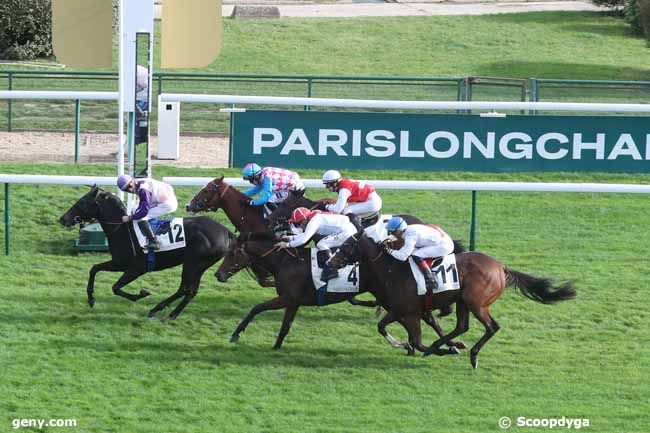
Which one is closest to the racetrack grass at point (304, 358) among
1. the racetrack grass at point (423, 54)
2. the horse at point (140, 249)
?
the horse at point (140, 249)

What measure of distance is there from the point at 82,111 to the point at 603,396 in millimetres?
10413

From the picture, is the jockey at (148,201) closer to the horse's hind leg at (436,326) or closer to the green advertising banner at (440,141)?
the horse's hind leg at (436,326)

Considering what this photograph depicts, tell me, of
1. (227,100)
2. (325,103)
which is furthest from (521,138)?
(227,100)

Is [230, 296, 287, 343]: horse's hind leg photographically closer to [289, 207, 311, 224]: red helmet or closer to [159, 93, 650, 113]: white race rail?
[289, 207, 311, 224]: red helmet

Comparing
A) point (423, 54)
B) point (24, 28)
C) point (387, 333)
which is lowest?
point (387, 333)

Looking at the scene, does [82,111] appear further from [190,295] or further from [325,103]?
[190,295]

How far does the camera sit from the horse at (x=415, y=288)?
1011 cm

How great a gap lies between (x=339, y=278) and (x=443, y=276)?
0.82m

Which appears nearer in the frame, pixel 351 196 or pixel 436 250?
pixel 436 250

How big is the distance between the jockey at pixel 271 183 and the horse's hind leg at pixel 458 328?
6.51 feet

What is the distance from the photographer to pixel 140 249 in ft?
36.4

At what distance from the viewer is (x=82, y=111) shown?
1812cm

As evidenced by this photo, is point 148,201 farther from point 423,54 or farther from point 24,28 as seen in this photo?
point 423,54

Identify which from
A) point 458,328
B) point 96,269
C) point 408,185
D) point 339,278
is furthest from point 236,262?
point 408,185
